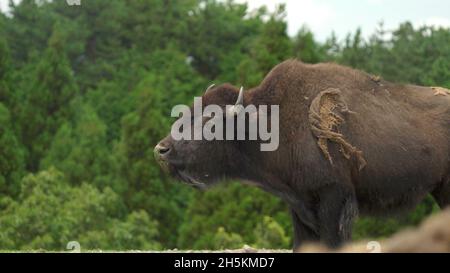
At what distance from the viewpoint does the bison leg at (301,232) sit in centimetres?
770

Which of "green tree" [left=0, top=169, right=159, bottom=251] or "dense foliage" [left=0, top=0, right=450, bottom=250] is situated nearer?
"green tree" [left=0, top=169, right=159, bottom=251]

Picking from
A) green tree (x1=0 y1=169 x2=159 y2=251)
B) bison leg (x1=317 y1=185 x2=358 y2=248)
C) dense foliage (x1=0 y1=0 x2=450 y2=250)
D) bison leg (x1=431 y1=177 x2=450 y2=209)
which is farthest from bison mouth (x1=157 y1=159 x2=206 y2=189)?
green tree (x1=0 y1=169 x2=159 y2=251)

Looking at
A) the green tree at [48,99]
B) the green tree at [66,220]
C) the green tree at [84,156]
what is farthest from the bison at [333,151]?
the green tree at [48,99]

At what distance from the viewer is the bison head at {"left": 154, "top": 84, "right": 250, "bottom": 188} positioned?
25.0 feet

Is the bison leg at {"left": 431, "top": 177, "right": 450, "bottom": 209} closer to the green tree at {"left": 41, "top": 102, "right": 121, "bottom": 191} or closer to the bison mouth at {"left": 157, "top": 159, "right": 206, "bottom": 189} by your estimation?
the bison mouth at {"left": 157, "top": 159, "right": 206, "bottom": 189}

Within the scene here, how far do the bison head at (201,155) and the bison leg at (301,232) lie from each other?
0.72 metres

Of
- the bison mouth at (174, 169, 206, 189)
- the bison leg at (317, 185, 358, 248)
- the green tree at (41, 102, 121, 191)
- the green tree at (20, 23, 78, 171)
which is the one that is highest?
the bison mouth at (174, 169, 206, 189)

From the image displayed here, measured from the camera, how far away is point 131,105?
106 ft

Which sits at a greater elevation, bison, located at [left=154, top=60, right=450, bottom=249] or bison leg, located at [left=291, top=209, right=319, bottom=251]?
bison, located at [left=154, top=60, right=450, bottom=249]

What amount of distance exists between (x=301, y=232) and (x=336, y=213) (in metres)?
0.70

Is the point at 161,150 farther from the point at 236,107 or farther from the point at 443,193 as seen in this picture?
the point at 443,193

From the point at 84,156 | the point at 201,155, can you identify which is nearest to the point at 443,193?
the point at 201,155

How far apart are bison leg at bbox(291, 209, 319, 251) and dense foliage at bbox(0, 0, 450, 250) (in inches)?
331
